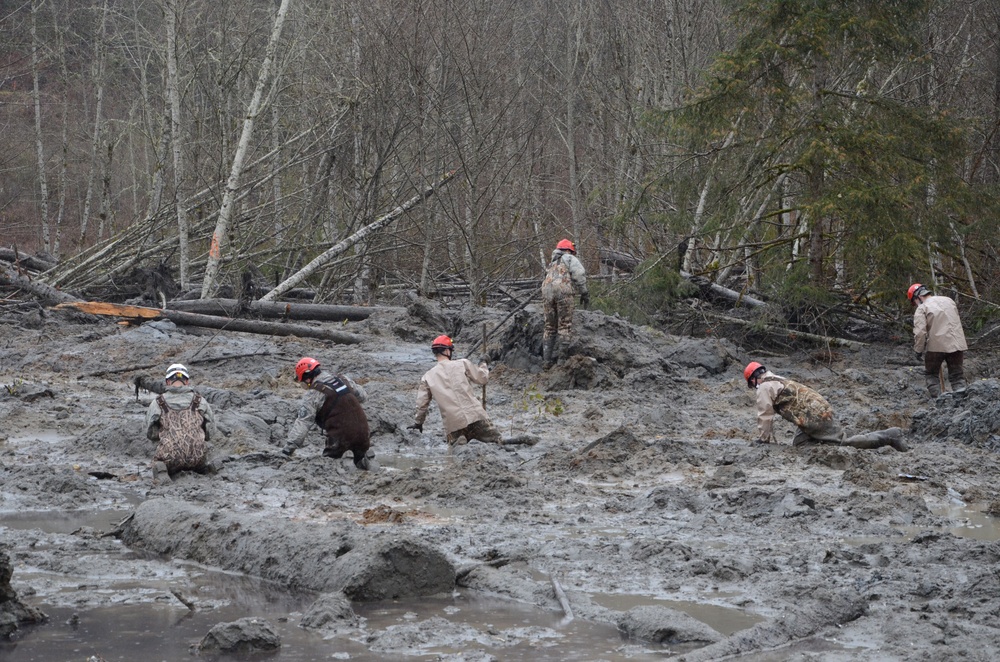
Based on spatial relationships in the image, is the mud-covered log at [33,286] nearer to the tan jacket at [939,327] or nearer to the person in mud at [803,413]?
the person in mud at [803,413]

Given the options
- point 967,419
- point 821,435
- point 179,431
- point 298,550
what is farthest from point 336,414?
point 967,419

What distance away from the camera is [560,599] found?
5848mm

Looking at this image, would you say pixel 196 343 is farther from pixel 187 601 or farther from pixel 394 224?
pixel 187 601

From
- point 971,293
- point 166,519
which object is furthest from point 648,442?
point 971,293

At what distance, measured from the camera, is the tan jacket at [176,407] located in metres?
9.33

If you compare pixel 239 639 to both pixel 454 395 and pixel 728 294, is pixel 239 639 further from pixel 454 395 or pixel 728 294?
pixel 728 294

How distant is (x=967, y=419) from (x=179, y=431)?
774 centimetres

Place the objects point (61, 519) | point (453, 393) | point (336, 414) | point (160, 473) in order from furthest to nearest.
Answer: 1. point (453, 393)
2. point (336, 414)
3. point (160, 473)
4. point (61, 519)

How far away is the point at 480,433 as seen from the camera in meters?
11.1

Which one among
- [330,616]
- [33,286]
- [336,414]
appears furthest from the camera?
[33,286]

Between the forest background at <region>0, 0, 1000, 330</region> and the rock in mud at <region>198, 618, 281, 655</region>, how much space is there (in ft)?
42.6

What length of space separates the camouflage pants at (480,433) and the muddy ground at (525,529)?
277 millimetres

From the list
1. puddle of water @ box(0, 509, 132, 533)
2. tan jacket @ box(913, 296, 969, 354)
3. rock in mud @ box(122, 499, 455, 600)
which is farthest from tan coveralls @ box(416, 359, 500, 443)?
tan jacket @ box(913, 296, 969, 354)

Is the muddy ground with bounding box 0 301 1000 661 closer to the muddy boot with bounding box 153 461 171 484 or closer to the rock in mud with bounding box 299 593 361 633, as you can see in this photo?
the rock in mud with bounding box 299 593 361 633
